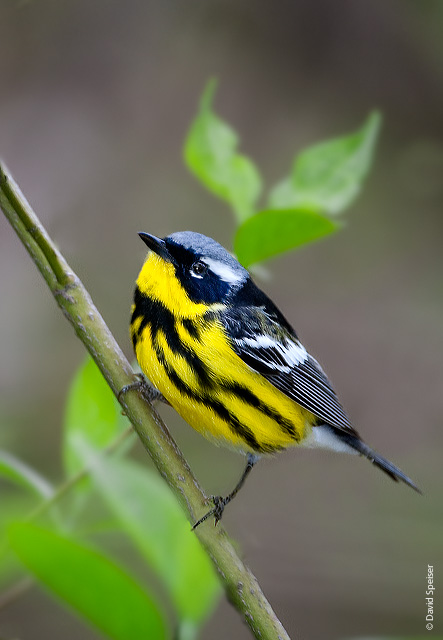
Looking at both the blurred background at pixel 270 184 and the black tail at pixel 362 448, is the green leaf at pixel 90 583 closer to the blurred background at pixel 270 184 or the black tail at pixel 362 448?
Answer: the black tail at pixel 362 448

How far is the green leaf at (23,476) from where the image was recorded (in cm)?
86

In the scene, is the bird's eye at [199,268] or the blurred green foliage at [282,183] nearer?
the blurred green foliage at [282,183]

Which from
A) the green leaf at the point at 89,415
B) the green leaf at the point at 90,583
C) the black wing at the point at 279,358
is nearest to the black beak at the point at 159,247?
the black wing at the point at 279,358

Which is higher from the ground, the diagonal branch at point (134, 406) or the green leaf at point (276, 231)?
the green leaf at point (276, 231)

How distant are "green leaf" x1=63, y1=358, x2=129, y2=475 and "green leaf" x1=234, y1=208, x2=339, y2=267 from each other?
0.85 ft

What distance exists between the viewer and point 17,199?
0.94m

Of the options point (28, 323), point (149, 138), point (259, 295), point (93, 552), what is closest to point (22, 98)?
point (149, 138)

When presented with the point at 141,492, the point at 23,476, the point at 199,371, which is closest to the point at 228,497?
the point at 199,371

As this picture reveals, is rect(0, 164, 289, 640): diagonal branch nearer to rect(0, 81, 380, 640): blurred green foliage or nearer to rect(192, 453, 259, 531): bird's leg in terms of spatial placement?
rect(0, 81, 380, 640): blurred green foliage

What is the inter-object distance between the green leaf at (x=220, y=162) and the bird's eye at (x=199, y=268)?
1.08 ft

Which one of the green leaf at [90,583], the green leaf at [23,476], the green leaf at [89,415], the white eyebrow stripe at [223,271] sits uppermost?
the white eyebrow stripe at [223,271]

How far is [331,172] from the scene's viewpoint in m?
1.07

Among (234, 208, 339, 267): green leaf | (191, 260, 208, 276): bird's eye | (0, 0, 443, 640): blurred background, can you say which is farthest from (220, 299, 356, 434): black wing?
(0, 0, 443, 640): blurred background

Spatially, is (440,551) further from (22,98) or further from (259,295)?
(22,98)
